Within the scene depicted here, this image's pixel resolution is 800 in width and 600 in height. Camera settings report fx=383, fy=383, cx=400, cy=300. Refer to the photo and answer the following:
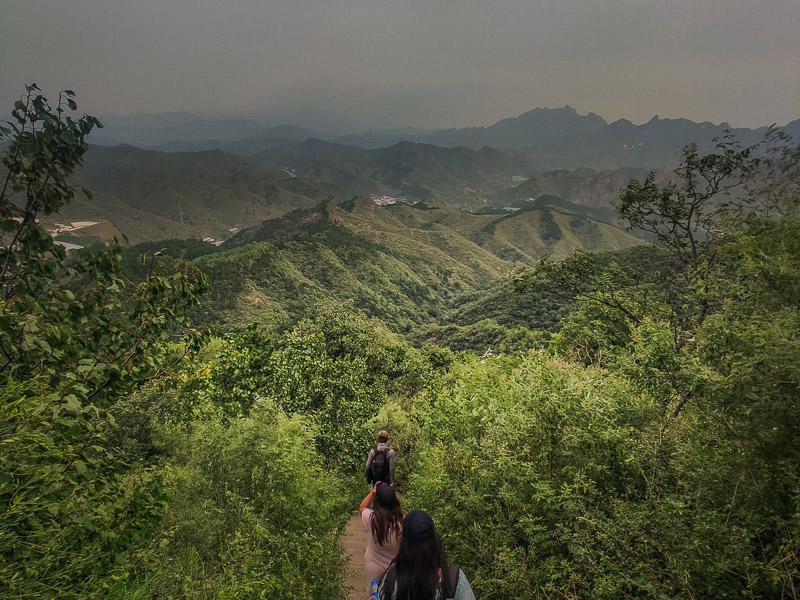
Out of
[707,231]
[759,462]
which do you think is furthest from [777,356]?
[707,231]

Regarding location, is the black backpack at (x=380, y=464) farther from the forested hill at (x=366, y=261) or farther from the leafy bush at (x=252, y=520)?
the forested hill at (x=366, y=261)

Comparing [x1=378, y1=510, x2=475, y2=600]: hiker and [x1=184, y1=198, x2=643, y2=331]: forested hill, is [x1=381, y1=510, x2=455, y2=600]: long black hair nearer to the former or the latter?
[x1=378, y1=510, x2=475, y2=600]: hiker

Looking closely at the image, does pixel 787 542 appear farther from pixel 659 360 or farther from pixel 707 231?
pixel 707 231

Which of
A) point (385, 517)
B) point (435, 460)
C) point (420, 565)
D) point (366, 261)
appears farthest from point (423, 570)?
point (366, 261)

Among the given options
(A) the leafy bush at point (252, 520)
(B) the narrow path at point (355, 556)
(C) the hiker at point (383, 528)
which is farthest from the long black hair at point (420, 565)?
(B) the narrow path at point (355, 556)

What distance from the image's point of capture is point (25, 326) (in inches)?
93.0

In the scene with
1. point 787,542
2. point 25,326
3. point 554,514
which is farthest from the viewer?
point 554,514

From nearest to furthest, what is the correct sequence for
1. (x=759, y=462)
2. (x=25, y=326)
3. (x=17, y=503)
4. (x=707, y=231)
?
(x=17, y=503) → (x=25, y=326) → (x=759, y=462) → (x=707, y=231)

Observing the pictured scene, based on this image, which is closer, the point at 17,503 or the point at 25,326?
the point at 17,503

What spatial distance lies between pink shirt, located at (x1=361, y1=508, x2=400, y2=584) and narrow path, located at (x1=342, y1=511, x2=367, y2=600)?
1.45 m

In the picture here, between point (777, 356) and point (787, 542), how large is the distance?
1.67m

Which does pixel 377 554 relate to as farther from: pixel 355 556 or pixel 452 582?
pixel 355 556

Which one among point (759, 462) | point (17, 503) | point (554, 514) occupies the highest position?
point (17, 503)

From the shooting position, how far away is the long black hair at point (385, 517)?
3887mm
